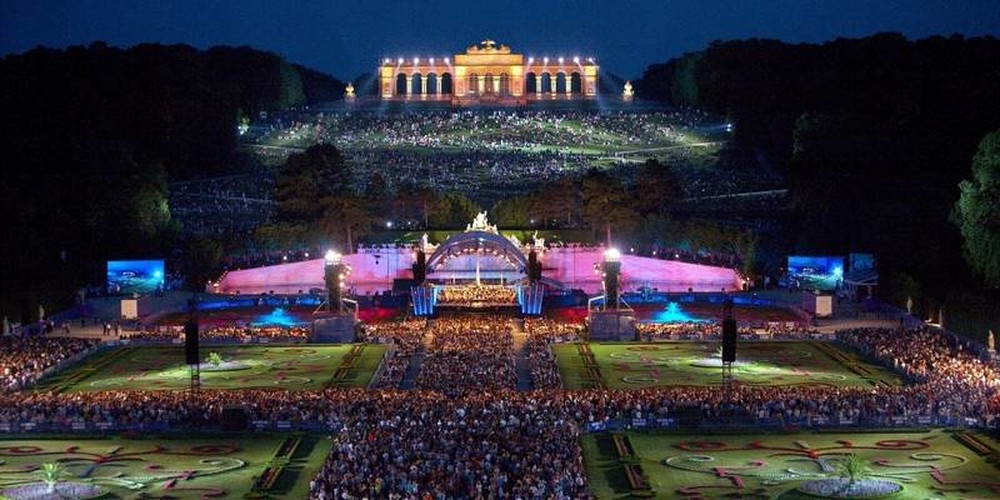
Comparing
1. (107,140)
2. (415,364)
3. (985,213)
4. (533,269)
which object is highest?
(107,140)

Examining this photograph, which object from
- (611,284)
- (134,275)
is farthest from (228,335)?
(611,284)

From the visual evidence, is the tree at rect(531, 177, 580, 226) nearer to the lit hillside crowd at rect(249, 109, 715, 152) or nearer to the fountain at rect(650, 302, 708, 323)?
the fountain at rect(650, 302, 708, 323)

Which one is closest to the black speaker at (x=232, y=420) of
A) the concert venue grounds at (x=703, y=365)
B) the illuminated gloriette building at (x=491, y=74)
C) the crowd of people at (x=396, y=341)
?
the crowd of people at (x=396, y=341)

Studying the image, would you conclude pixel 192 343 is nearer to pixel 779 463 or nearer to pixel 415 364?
pixel 415 364

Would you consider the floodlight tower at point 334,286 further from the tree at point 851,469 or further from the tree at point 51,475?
the tree at point 851,469

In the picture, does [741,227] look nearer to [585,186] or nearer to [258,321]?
[585,186]
